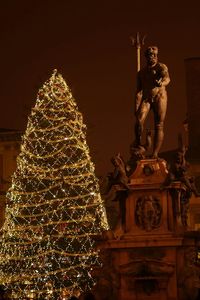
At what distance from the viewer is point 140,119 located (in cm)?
1981

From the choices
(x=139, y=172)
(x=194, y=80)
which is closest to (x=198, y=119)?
(x=194, y=80)

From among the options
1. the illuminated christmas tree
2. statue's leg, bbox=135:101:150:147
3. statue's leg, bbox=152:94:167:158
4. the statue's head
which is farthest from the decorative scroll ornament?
the illuminated christmas tree

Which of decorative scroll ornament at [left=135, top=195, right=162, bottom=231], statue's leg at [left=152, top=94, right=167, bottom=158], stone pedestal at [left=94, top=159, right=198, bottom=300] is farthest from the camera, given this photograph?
statue's leg at [left=152, top=94, right=167, bottom=158]

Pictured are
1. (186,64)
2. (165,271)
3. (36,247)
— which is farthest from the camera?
(186,64)

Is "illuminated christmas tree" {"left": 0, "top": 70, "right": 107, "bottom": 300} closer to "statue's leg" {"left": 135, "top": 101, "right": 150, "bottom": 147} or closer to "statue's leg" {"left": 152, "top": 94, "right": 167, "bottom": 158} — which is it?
"statue's leg" {"left": 135, "top": 101, "right": 150, "bottom": 147}

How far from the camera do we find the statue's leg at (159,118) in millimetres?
19547

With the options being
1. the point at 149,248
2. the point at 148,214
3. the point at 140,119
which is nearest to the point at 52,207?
the point at 140,119

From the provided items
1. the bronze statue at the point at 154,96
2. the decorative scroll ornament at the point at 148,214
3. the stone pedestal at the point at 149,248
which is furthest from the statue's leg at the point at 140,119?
the decorative scroll ornament at the point at 148,214

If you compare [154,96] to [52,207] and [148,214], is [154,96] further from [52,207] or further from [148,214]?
[52,207]

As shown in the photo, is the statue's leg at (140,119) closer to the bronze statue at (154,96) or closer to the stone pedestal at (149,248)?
the bronze statue at (154,96)

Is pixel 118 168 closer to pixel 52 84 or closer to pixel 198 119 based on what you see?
pixel 52 84

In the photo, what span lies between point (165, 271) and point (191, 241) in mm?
889

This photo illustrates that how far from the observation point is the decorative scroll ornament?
729 inches

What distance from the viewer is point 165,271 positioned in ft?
58.7
